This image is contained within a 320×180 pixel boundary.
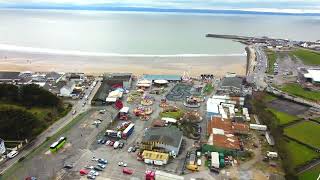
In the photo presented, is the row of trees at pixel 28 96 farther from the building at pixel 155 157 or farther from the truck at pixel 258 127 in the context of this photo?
the truck at pixel 258 127

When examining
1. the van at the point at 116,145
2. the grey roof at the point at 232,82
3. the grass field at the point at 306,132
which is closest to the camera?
the van at the point at 116,145

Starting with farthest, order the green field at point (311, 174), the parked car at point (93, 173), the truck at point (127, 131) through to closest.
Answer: the truck at point (127, 131) < the green field at point (311, 174) < the parked car at point (93, 173)

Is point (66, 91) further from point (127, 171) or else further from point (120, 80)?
point (127, 171)

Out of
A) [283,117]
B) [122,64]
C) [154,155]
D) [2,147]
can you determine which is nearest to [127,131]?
[154,155]

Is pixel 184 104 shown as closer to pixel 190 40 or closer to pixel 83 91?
pixel 83 91

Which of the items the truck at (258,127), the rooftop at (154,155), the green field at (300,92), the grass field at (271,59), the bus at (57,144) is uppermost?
the grass field at (271,59)

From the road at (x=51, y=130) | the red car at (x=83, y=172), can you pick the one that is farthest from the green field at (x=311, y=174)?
the road at (x=51, y=130)
